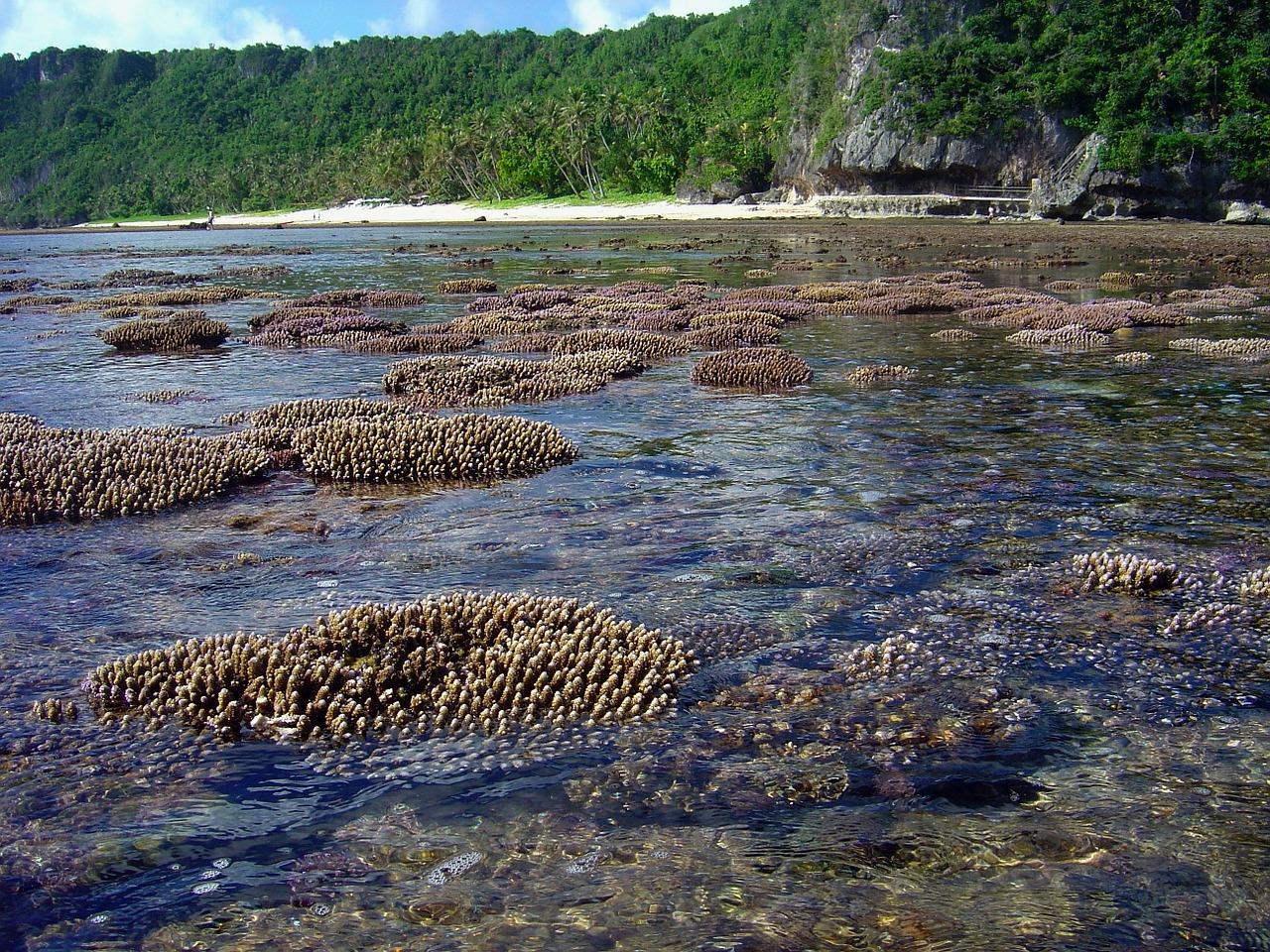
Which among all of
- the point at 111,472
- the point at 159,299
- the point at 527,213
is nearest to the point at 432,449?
the point at 111,472

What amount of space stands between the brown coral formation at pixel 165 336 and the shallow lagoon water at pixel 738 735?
39.2ft

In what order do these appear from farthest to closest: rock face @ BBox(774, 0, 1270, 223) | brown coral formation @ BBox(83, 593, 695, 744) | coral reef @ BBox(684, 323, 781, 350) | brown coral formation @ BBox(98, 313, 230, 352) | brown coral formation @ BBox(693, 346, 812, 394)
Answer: rock face @ BBox(774, 0, 1270, 223) → brown coral formation @ BBox(98, 313, 230, 352) → coral reef @ BBox(684, 323, 781, 350) → brown coral formation @ BBox(693, 346, 812, 394) → brown coral formation @ BBox(83, 593, 695, 744)

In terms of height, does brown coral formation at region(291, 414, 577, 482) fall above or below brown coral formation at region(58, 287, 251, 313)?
below

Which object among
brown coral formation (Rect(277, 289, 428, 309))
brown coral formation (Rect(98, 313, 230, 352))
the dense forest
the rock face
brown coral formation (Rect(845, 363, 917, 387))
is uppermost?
the dense forest

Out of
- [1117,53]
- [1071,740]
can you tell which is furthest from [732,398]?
[1117,53]

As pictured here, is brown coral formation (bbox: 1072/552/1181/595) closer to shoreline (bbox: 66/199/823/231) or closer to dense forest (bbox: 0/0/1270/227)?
dense forest (bbox: 0/0/1270/227)

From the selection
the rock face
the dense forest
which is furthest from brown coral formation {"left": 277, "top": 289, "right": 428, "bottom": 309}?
the dense forest

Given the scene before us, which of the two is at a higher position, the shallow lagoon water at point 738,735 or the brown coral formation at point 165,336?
the brown coral formation at point 165,336

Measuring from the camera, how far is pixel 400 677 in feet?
16.8

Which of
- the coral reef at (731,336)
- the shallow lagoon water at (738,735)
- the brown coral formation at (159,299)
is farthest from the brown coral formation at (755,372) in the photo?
the brown coral formation at (159,299)

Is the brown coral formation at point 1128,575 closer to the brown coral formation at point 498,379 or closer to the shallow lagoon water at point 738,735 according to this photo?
the shallow lagoon water at point 738,735

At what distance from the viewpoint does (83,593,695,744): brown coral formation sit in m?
4.81

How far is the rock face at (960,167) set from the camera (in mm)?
74500

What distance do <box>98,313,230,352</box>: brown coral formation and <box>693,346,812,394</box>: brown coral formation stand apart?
11.2 m
